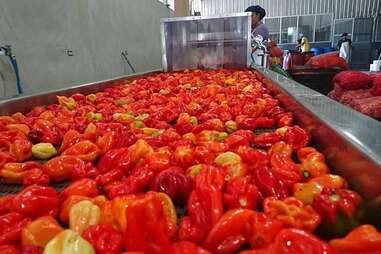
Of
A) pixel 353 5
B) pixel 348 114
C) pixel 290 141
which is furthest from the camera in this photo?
pixel 353 5

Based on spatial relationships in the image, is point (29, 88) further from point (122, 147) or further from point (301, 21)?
point (301, 21)

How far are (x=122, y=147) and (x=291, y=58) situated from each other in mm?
6004

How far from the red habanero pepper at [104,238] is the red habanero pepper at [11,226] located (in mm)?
186

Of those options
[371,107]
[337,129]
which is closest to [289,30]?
[371,107]

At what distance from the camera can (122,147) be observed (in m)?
1.43

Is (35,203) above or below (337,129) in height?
below

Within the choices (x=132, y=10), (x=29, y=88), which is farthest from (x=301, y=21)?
(x=29, y=88)

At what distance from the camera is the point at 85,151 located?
139 cm

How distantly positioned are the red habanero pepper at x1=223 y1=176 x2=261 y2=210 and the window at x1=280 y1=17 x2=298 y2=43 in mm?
14802

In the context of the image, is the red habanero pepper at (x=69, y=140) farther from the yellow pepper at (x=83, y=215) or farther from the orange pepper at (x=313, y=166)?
the orange pepper at (x=313, y=166)

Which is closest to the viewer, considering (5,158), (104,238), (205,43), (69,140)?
(104,238)

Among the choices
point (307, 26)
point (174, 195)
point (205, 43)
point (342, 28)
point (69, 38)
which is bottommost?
point (174, 195)

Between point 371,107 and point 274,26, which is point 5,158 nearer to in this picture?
point 371,107

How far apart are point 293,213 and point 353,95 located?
79.8 inches
